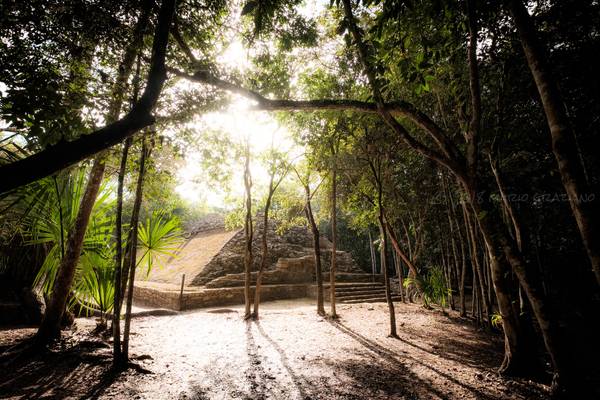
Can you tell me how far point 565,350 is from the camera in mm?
3361

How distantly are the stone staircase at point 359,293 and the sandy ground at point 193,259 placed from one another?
719 centimetres

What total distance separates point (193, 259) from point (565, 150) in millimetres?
16924

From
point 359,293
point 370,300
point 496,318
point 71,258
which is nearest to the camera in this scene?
point 71,258

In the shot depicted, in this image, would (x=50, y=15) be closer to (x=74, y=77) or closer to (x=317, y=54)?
(x=74, y=77)

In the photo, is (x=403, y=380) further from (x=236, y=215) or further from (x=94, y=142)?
(x=236, y=215)

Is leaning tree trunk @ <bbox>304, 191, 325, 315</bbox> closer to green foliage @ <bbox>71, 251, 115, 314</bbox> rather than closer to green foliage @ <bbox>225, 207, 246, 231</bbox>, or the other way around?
green foliage @ <bbox>225, 207, 246, 231</bbox>

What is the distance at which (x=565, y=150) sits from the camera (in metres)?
2.53

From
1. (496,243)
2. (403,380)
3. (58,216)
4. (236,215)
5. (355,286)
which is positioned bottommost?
(403,380)

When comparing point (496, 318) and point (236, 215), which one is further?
point (236, 215)

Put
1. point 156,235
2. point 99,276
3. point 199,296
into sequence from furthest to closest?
point 199,296 → point 156,235 → point 99,276

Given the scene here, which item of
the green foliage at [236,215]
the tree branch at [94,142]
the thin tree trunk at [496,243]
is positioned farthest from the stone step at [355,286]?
the tree branch at [94,142]

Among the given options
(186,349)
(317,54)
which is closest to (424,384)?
(186,349)

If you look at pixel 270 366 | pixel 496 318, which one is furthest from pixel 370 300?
pixel 270 366

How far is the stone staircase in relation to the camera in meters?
14.1
